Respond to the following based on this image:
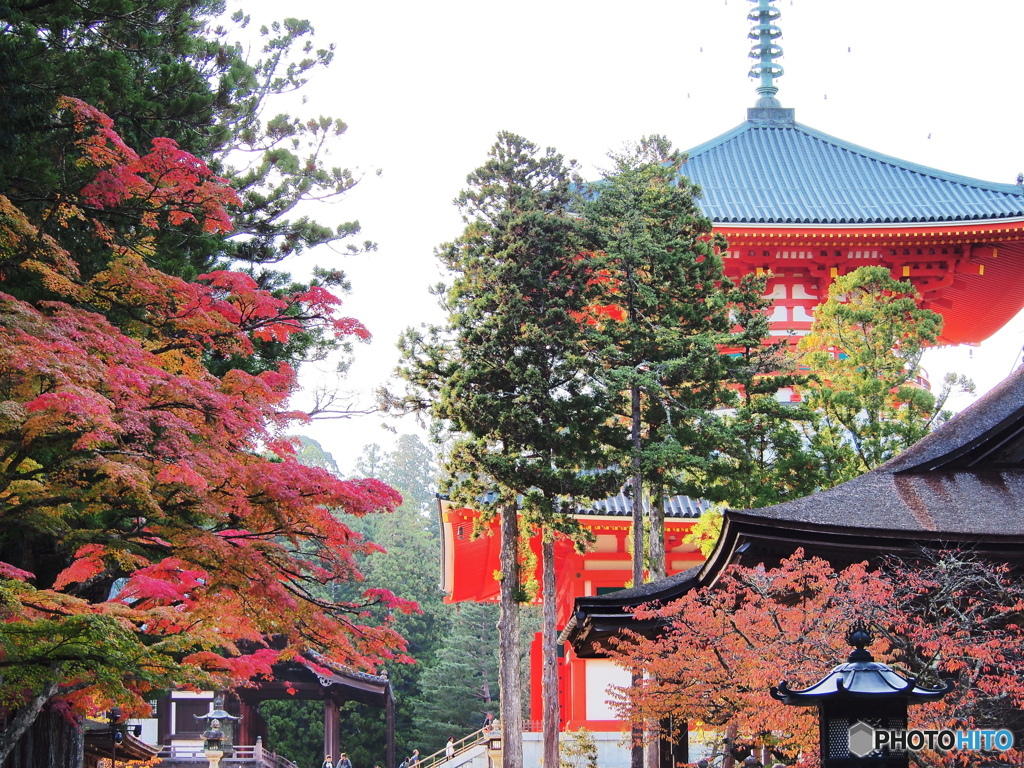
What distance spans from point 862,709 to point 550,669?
11645mm

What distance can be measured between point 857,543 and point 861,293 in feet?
25.1

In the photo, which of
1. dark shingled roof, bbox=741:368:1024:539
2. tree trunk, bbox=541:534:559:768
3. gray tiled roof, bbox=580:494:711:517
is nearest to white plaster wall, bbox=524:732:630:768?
tree trunk, bbox=541:534:559:768

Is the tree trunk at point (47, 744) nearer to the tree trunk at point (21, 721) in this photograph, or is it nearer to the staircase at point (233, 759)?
the tree trunk at point (21, 721)

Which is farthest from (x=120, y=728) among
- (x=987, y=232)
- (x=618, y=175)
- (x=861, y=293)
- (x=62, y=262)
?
(x=987, y=232)

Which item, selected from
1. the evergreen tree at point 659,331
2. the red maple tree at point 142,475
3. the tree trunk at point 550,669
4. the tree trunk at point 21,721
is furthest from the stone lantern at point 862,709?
the tree trunk at point 550,669

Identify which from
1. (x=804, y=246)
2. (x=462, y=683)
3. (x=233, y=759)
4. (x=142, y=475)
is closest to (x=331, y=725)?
(x=233, y=759)

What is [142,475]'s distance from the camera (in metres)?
7.50

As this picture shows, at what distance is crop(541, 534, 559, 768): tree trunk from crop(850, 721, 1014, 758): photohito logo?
30.6ft

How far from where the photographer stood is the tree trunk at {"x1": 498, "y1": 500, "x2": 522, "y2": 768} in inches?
683

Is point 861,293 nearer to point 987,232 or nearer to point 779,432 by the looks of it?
point 779,432

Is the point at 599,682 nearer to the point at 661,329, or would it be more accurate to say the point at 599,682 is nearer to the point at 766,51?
the point at 661,329

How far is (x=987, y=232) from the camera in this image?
22688 mm

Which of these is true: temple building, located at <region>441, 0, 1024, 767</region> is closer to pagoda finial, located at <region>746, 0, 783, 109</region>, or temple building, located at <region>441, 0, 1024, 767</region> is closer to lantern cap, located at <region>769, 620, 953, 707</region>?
pagoda finial, located at <region>746, 0, 783, 109</region>

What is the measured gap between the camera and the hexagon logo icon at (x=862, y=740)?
21.2 ft
